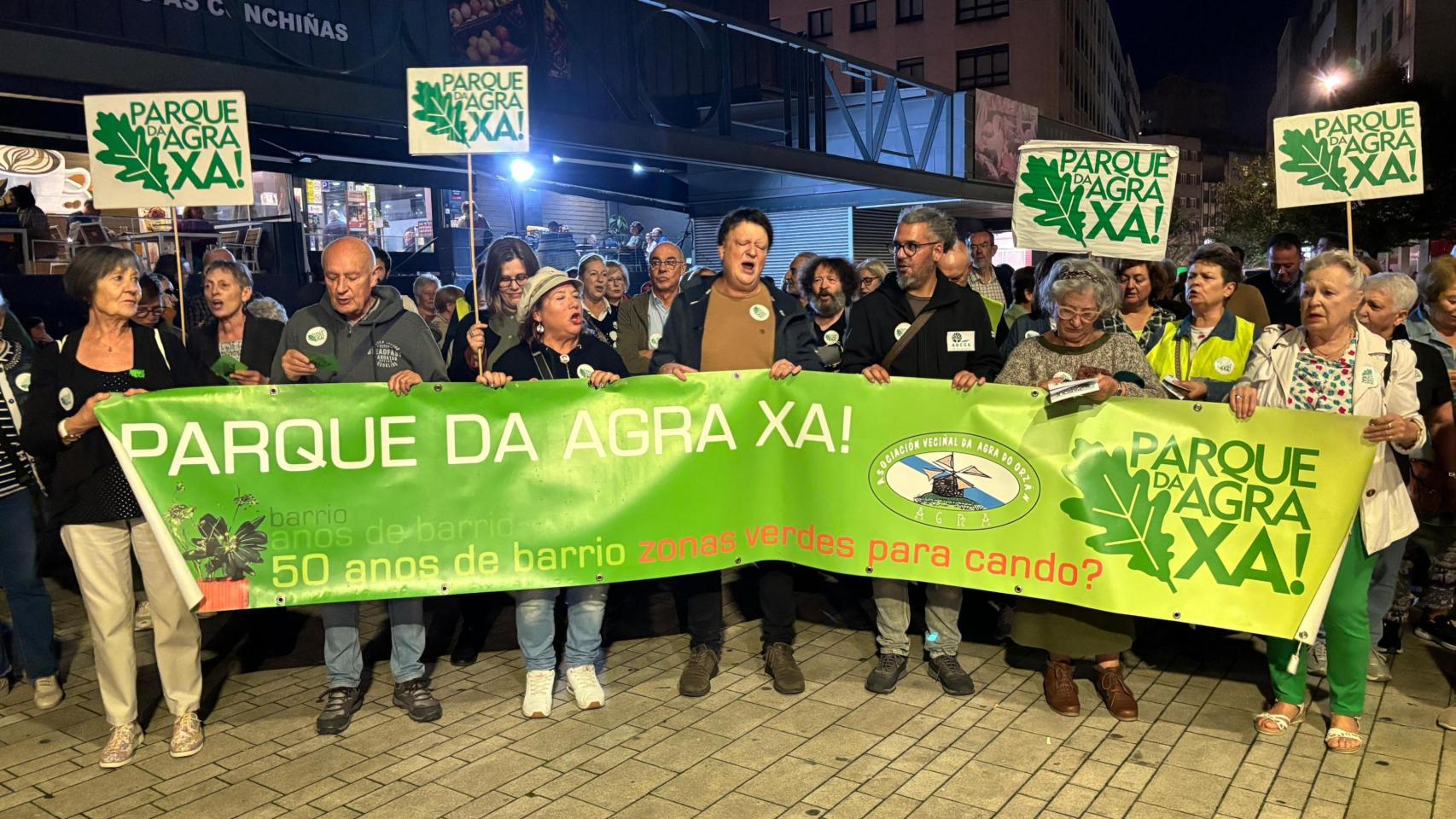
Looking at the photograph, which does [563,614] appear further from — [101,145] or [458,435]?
[101,145]

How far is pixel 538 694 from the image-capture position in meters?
5.01

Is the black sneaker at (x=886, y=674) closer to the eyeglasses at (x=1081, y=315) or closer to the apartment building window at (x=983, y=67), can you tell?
the eyeglasses at (x=1081, y=315)

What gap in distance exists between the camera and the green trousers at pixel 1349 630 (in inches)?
176

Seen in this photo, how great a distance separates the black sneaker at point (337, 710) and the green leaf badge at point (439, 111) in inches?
117

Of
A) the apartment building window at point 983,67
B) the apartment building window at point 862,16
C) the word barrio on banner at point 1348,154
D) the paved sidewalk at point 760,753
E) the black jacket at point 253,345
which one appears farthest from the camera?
the apartment building window at point 862,16

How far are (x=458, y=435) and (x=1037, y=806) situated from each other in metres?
2.73

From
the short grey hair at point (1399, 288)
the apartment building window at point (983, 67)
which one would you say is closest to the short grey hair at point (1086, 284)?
the short grey hair at point (1399, 288)

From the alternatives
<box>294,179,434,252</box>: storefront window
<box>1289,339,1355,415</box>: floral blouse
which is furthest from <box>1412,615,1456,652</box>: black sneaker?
<box>294,179,434,252</box>: storefront window

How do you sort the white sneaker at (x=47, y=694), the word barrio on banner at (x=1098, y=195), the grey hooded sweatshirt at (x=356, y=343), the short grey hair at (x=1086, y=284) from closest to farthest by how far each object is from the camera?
1. the short grey hair at (x=1086, y=284)
2. the grey hooded sweatshirt at (x=356, y=343)
3. the white sneaker at (x=47, y=694)
4. the word barrio on banner at (x=1098, y=195)

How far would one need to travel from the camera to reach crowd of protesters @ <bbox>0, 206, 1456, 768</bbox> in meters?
4.50

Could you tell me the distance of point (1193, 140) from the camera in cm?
14188

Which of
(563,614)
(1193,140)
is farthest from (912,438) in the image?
(1193,140)

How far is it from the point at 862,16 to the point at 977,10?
578 centimetres

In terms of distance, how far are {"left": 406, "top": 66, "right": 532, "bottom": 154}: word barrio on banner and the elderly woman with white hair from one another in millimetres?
2994
